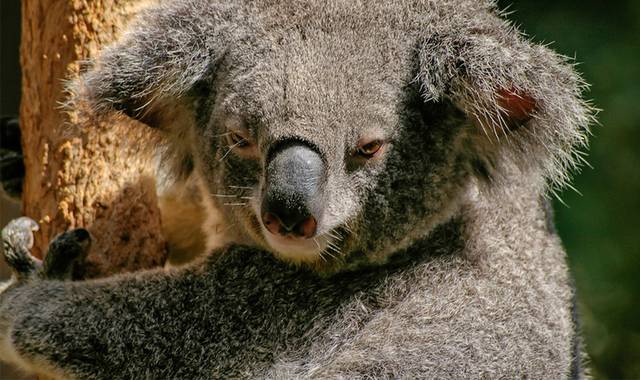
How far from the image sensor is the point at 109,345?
9.60 ft

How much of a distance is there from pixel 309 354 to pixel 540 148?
1.09m

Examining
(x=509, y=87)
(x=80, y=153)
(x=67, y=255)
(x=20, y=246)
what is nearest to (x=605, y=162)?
(x=509, y=87)

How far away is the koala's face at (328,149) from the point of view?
8.89 ft

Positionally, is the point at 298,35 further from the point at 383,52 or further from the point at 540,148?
the point at 540,148

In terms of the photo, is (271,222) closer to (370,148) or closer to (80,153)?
(370,148)

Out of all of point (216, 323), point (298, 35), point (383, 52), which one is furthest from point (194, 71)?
point (216, 323)

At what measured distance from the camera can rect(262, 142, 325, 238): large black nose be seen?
2609 mm

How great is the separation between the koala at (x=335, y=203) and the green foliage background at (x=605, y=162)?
238 centimetres

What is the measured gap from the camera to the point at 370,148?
9.34 ft

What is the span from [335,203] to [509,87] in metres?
0.71

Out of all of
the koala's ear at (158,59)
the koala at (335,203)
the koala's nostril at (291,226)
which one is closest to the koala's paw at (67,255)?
the koala at (335,203)

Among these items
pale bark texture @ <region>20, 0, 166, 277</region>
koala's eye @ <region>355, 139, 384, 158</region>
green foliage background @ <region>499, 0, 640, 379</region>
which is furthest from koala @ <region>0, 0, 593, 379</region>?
green foliage background @ <region>499, 0, 640, 379</region>

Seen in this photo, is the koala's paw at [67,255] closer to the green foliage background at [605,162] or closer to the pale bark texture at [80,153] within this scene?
the pale bark texture at [80,153]

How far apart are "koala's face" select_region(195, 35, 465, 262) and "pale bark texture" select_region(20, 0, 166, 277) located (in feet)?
1.21
